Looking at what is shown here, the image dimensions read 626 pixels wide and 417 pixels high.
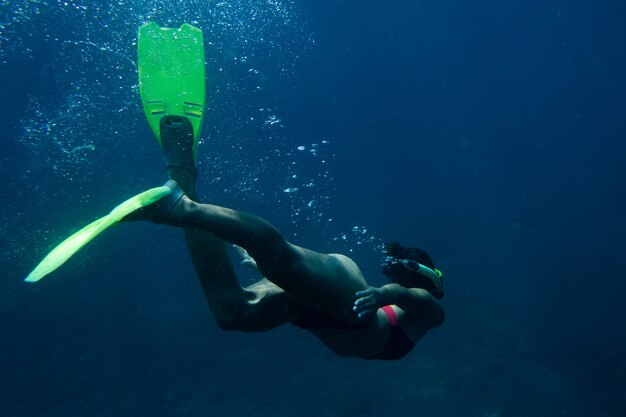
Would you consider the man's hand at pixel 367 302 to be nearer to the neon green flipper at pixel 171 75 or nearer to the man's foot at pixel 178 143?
the man's foot at pixel 178 143

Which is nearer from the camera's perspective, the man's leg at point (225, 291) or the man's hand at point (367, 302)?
the man's hand at point (367, 302)

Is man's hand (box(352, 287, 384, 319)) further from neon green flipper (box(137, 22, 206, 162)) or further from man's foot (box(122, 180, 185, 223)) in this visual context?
neon green flipper (box(137, 22, 206, 162))

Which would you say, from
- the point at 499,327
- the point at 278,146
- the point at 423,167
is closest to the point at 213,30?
the point at 278,146

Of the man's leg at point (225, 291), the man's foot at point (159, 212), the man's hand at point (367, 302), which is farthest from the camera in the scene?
the man's leg at point (225, 291)

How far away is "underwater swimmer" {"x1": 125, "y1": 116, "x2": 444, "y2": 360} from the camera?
2.77 metres

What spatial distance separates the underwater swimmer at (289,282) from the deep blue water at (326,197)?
949 cm

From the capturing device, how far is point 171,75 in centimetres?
444

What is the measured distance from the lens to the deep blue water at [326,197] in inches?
567

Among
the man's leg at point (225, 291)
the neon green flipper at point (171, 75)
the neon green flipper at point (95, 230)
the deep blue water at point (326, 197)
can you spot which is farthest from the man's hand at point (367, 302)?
the deep blue water at point (326, 197)

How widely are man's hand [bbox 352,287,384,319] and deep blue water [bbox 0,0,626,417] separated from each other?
10308 millimetres

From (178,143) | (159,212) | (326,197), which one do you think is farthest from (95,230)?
(326,197)

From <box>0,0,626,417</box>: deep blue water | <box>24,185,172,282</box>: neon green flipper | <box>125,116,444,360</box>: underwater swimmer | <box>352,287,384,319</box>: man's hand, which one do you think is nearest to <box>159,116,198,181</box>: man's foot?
<box>125,116,444,360</box>: underwater swimmer

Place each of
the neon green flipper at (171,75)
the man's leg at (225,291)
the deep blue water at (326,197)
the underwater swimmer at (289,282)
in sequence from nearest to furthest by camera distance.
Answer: the underwater swimmer at (289,282) → the man's leg at (225,291) → the neon green flipper at (171,75) → the deep blue water at (326,197)

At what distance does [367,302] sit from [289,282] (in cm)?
58
